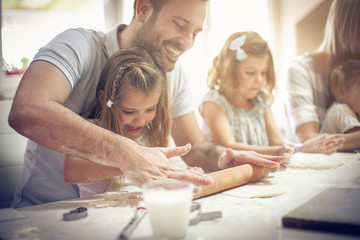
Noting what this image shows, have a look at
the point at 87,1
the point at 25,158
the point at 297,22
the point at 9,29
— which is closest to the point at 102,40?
the point at 87,1

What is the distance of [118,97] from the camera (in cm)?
119

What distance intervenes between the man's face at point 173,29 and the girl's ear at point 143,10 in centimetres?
2

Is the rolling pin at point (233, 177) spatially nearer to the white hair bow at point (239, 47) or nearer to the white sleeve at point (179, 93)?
the white sleeve at point (179, 93)

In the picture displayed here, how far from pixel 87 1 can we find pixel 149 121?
20.2 inches

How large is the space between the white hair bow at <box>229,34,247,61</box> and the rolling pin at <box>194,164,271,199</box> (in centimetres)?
72

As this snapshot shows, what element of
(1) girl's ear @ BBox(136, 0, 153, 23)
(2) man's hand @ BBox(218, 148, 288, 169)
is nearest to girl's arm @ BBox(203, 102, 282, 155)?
(2) man's hand @ BBox(218, 148, 288, 169)

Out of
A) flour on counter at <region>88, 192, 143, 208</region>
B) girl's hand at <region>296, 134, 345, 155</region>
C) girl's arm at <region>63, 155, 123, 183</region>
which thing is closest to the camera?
flour on counter at <region>88, 192, 143, 208</region>

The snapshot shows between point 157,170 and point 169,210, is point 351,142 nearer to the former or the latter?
point 157,170

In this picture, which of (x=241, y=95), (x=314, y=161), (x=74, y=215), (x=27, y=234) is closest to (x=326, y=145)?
(x=314, y=161)

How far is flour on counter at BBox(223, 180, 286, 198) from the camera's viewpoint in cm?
102

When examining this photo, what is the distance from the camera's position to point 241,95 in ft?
6.01

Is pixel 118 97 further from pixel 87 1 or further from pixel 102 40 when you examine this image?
pixel 87 1

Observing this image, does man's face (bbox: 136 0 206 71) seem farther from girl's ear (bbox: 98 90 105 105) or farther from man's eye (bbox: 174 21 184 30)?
girl's ear (bbox: 98 90 105 105)

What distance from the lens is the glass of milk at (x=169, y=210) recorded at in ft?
2.33
